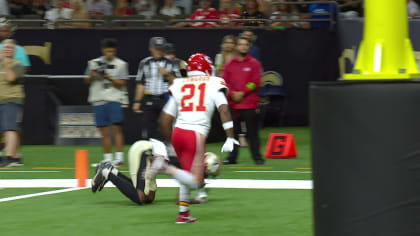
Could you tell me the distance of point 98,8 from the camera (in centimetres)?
2022

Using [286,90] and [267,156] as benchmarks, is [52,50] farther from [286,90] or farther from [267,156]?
[267,156]

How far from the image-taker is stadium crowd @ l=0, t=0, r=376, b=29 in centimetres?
1917

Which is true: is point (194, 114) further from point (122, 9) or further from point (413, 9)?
point (122, 9)

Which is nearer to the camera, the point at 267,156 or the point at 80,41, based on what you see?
the point at 267,156

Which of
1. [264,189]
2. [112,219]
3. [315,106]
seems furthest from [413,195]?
[264,189]

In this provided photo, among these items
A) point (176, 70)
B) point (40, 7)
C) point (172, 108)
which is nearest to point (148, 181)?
point (172, 108)

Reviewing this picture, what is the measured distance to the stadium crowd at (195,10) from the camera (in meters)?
19.2

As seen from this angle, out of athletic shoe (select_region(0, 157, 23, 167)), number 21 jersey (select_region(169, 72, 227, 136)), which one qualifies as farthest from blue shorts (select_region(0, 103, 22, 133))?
number 21 jersey (select_region(169, 72, 227, 136))

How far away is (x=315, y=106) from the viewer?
586 cm

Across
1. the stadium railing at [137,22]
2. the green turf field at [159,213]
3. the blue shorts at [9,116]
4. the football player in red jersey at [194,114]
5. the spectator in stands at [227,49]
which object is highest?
the stadium railing at [137,22]

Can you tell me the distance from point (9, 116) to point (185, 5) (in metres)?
7.77

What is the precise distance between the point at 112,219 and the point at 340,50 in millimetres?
11275

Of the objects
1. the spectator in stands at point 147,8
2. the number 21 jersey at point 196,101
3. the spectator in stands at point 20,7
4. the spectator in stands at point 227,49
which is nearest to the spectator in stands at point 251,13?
the spectator in stands at point 147,8

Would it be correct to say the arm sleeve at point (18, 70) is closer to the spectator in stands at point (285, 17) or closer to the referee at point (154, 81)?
the referee at point (154, 81)
